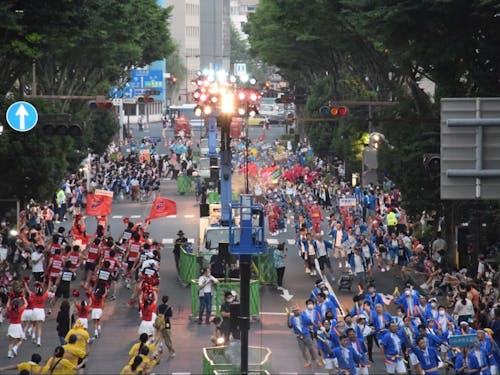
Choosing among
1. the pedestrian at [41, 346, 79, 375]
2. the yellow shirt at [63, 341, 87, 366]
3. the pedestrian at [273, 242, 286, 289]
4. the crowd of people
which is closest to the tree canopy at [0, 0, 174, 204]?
the crowd of people

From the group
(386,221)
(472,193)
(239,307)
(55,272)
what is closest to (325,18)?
(386,221)

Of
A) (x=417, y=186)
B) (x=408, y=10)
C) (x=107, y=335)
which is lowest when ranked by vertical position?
(x=107, y=335)

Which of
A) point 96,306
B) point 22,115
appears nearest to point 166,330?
point 96,306

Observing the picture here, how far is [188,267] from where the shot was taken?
38.7m

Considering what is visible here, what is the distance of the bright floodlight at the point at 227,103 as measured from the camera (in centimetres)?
4206

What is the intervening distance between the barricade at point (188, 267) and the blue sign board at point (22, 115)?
17.8 feet

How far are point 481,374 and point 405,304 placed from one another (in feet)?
13.2

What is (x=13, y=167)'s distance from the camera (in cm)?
4525

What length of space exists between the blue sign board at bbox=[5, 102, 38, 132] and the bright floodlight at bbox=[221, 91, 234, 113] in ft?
19.3

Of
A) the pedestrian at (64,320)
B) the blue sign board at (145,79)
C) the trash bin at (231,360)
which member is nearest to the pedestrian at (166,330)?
the pedestrian at (64,320)

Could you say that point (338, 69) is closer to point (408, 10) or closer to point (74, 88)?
point (74, 88)

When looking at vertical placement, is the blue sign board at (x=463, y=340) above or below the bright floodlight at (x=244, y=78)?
below

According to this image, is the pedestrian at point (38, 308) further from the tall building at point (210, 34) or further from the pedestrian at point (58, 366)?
the tall building at point (210, 34)

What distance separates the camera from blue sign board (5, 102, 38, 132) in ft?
127
